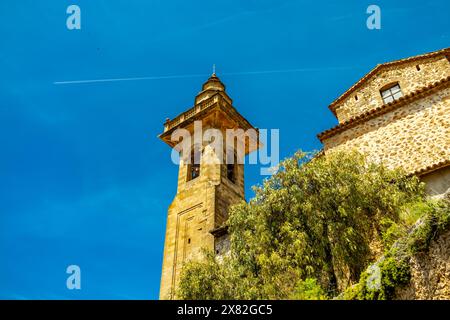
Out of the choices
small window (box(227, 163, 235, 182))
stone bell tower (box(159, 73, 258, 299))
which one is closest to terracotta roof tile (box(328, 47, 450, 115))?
stone bell tower (box(159, 73, 258, 299))

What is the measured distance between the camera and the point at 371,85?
20.3 m

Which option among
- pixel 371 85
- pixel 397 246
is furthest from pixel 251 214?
pixel 371 85

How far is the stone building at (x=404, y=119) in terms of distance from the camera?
49.9 feet

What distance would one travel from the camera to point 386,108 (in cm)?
1745

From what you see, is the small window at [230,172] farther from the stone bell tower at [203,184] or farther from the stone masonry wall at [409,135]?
the stone masonry wall at [409,135]

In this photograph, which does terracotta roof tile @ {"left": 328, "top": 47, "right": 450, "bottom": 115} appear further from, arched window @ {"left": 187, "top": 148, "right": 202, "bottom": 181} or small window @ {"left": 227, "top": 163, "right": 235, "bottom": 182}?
arched window @ {"left": 187, "top": 148, "right": 202, "bottom": 181}

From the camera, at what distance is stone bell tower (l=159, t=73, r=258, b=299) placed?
21.2 metres

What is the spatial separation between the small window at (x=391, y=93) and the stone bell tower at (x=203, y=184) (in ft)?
32.9

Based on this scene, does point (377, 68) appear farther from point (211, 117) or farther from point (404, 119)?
point (211, 117)

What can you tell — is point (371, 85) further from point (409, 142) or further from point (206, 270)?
point (206, 270)

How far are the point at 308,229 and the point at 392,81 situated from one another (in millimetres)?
11106

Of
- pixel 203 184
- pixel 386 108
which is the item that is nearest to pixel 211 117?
pixel 203 184

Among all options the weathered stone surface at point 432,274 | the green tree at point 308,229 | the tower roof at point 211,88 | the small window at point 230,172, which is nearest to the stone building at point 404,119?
the green tree at point 308,229

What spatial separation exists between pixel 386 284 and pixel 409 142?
9737 millimetres
